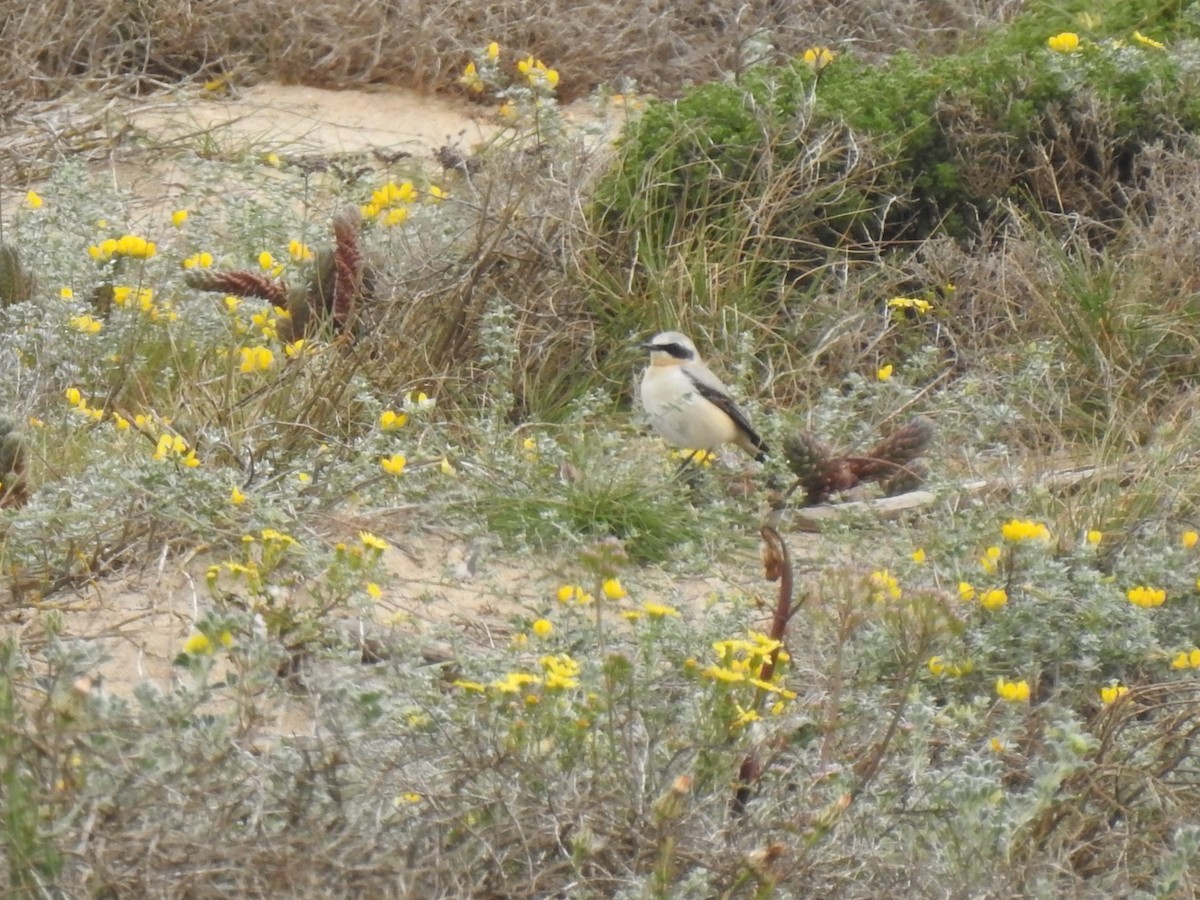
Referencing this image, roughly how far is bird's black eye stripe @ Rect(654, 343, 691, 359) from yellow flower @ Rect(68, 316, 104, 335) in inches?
62.1

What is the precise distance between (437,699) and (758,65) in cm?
455

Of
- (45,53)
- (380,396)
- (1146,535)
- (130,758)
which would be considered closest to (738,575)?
(1146,535)

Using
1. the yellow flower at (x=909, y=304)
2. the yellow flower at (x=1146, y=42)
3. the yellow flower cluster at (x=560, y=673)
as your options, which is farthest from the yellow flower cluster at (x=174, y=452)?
the yellow flower at (x=1146, y=42)

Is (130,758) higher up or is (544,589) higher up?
(130,758)

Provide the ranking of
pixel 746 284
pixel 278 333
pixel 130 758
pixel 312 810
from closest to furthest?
pixel 130 758 → pixel 312 810 → pixel 278 333 → pixel 746 284

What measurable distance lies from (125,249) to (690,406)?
1.67 meters

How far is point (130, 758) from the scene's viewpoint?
2.73 meters

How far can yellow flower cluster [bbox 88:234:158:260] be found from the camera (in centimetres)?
554

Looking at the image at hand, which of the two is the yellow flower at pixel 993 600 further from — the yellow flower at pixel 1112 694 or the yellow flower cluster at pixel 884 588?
the yellow flower at pixel 1112 694

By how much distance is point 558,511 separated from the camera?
15.9ft

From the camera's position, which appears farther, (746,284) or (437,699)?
(746,284)

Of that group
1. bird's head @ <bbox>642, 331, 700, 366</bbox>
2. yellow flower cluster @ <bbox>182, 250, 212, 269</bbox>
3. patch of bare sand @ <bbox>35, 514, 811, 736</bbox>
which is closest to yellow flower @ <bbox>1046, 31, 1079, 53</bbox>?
bird's head @ <bbox>642, 331, 700, 366</bbox>

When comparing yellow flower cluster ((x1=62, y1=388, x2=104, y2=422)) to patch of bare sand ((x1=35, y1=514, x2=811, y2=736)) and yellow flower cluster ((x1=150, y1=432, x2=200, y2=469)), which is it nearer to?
yellow flower cluster ((x1=150, y1=432, x2=200, y2=469))

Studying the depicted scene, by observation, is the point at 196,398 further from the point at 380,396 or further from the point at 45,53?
the point at 45,53
